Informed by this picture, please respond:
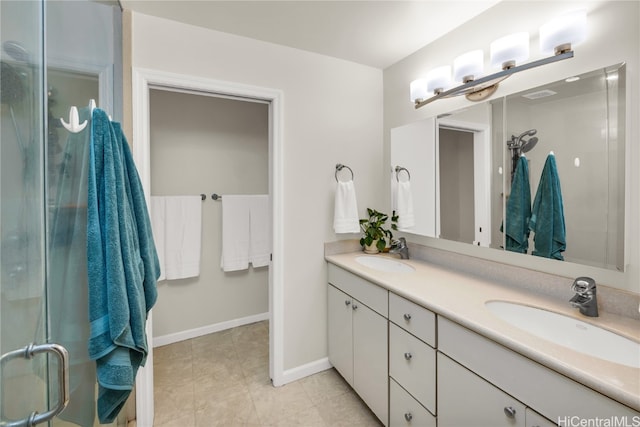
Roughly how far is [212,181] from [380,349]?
213cm

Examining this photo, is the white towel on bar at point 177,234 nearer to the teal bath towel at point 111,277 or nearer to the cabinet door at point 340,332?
the cabinet door at point 340,332

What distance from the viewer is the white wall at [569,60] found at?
1.08 metres

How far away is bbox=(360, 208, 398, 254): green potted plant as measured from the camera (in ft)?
7.18

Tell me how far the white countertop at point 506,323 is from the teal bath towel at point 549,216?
23 centimetres

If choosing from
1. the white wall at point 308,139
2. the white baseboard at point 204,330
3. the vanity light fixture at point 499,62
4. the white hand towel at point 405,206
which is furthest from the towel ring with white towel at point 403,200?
the white baseboard at point 204,330

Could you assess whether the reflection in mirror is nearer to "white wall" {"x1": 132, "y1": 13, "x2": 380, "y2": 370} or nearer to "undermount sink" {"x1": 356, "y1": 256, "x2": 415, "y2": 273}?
"undermount sink" {"x1": 356, "y1": 256, "x2": 415, "y2": 273}

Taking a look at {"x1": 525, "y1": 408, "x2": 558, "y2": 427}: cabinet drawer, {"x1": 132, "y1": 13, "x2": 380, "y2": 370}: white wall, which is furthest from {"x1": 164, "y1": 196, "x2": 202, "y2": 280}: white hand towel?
{"x1": 525, "y1": 408, "x2": 558, "y2": 427}: cabinet drawer

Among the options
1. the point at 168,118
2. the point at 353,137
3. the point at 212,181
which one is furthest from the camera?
the point at 212,181

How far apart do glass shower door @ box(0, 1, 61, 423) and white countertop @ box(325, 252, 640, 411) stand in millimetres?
1284

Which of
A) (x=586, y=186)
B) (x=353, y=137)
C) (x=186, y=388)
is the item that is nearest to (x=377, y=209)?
(x=353, y=137)

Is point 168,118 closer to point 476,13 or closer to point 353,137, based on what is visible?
point 353,137

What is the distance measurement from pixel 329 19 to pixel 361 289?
5.38 ft

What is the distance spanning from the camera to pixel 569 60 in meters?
1.25

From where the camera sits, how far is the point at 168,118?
2559 millimetres
